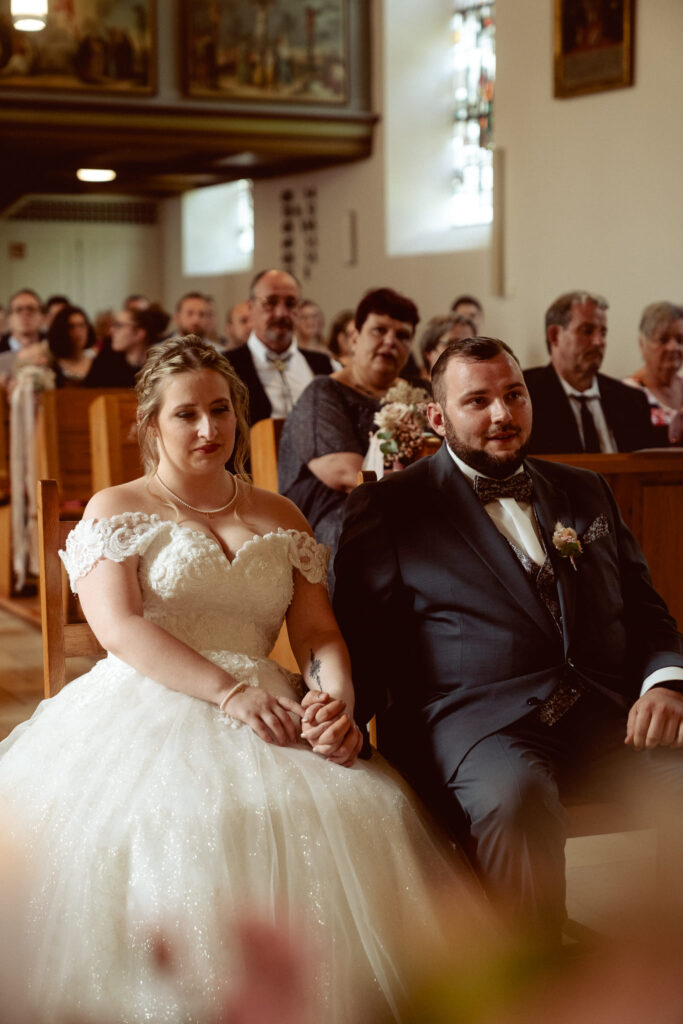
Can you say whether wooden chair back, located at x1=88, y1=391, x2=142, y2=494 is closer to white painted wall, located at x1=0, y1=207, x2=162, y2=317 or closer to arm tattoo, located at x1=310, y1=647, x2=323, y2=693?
arm tattoo, located at x1=310, y1=647, x2=323, y2=693

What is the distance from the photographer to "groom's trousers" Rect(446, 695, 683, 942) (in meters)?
2.34

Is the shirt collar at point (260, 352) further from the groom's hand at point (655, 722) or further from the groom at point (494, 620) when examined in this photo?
the groom's hand at point (655, 722)

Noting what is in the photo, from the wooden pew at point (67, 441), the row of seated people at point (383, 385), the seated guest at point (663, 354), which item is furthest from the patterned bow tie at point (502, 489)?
the wooden pew at point (67, 441)

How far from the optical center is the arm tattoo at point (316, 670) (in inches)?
100

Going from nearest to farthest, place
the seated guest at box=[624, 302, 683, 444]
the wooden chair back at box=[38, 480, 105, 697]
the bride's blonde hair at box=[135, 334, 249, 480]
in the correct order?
the bride's blonde hair at box=[135, 334, 249, 480] → the wooden chair back at box=[38, 480, 105, 697] → the seated guest at box=[624, 302, 683, 444]

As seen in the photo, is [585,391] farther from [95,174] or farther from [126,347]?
[95,174]

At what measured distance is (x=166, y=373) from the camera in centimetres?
259

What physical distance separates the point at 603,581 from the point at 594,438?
132 inches

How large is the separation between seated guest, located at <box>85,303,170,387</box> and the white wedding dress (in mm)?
5882

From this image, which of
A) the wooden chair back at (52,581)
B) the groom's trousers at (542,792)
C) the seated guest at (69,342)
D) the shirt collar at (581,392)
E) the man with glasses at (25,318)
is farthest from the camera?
the man with glasses at (25,318)

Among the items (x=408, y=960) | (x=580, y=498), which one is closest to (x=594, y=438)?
(x=580, y=498)

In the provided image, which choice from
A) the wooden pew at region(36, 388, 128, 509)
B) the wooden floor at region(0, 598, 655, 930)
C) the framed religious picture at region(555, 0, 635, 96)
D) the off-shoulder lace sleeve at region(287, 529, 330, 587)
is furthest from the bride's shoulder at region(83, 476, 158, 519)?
the framed religious picture at region(555, 0, 635, 96)

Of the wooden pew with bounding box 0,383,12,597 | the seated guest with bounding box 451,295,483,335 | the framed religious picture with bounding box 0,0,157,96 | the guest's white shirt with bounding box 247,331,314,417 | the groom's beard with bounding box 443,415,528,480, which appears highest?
the framed religious picture with bounding box 0,0,157,96

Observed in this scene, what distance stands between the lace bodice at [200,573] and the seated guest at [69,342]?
6.44 m
